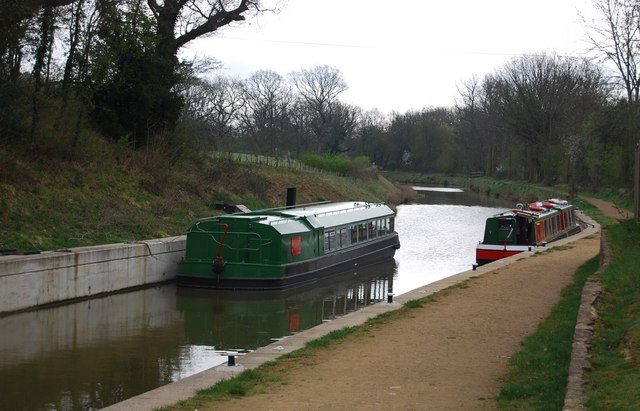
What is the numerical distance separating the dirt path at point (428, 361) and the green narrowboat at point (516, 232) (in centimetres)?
978

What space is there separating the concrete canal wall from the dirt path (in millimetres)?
8387

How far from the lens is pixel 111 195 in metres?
26.0

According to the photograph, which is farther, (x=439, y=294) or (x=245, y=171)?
(x=245, y=171)

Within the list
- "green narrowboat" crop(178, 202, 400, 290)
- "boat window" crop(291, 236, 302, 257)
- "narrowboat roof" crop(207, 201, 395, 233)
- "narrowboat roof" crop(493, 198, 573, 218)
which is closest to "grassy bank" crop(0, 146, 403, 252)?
"green narrowboat" crop(178, 202, 400, 290)

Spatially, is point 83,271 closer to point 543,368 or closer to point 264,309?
point 264,309

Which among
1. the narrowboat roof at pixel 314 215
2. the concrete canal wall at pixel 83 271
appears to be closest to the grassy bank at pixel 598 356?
the narrowboat roof at pixel 314 215

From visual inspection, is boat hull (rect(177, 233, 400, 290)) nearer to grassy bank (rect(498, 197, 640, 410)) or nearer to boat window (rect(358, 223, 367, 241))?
boat window (rect(358, 223, 367, 241))

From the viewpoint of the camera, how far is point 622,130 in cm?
4672

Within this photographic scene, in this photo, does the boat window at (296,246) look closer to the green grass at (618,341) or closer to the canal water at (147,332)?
the canal water at (147,332)

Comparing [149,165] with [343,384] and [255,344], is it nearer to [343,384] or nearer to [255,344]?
[255,344]

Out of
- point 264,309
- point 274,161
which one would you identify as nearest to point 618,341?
point 264,309

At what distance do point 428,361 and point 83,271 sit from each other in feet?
36.8

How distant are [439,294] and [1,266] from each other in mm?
8864

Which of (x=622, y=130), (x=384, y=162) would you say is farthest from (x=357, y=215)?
(x=384, y=162)
